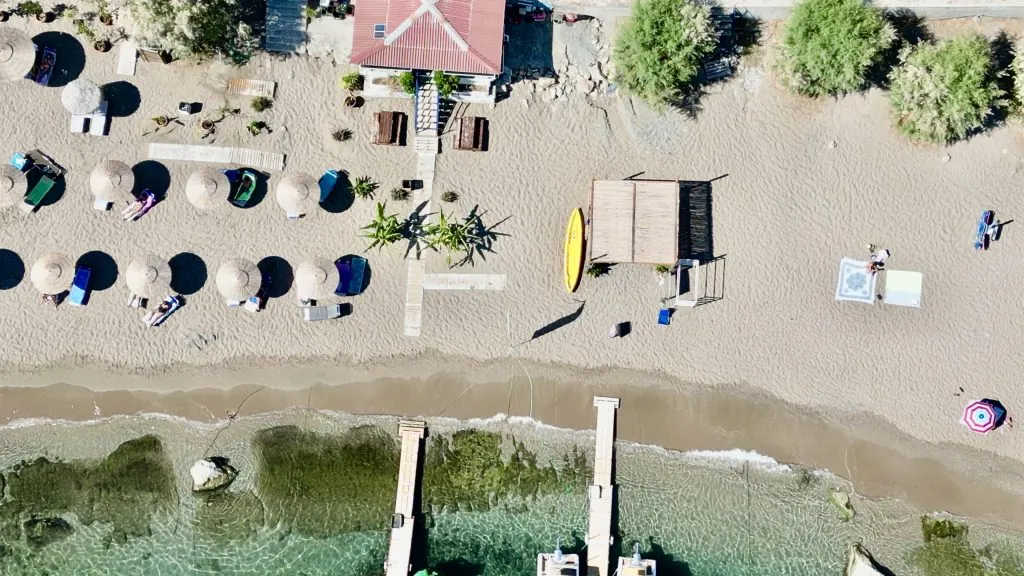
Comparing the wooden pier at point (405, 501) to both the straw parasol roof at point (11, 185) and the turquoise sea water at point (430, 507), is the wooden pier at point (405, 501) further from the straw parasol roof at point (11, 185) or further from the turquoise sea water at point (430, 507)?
the straw parasol roof at point (11, 185)

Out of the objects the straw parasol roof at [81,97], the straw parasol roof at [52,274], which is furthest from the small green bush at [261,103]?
the straw parasol roof at [52,274]

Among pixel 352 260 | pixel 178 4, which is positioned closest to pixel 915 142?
pixel 352 260

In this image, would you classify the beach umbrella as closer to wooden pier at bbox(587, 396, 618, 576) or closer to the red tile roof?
wooden pier at bbox(587, 396, 618, 576)

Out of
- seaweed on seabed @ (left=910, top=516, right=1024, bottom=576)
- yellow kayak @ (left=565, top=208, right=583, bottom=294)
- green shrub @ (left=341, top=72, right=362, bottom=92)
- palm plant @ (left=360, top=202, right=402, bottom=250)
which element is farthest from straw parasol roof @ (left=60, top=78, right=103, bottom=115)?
seaweed on seabed @ (left=910, top=516, right=1024, bottom=576)

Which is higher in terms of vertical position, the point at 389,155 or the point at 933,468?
the point at 389,155

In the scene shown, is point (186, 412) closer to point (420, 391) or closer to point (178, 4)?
point (420, 391)

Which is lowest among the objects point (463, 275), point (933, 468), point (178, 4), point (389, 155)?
point (933, 468)

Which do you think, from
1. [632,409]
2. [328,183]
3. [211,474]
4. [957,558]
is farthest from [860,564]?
[328,183]
